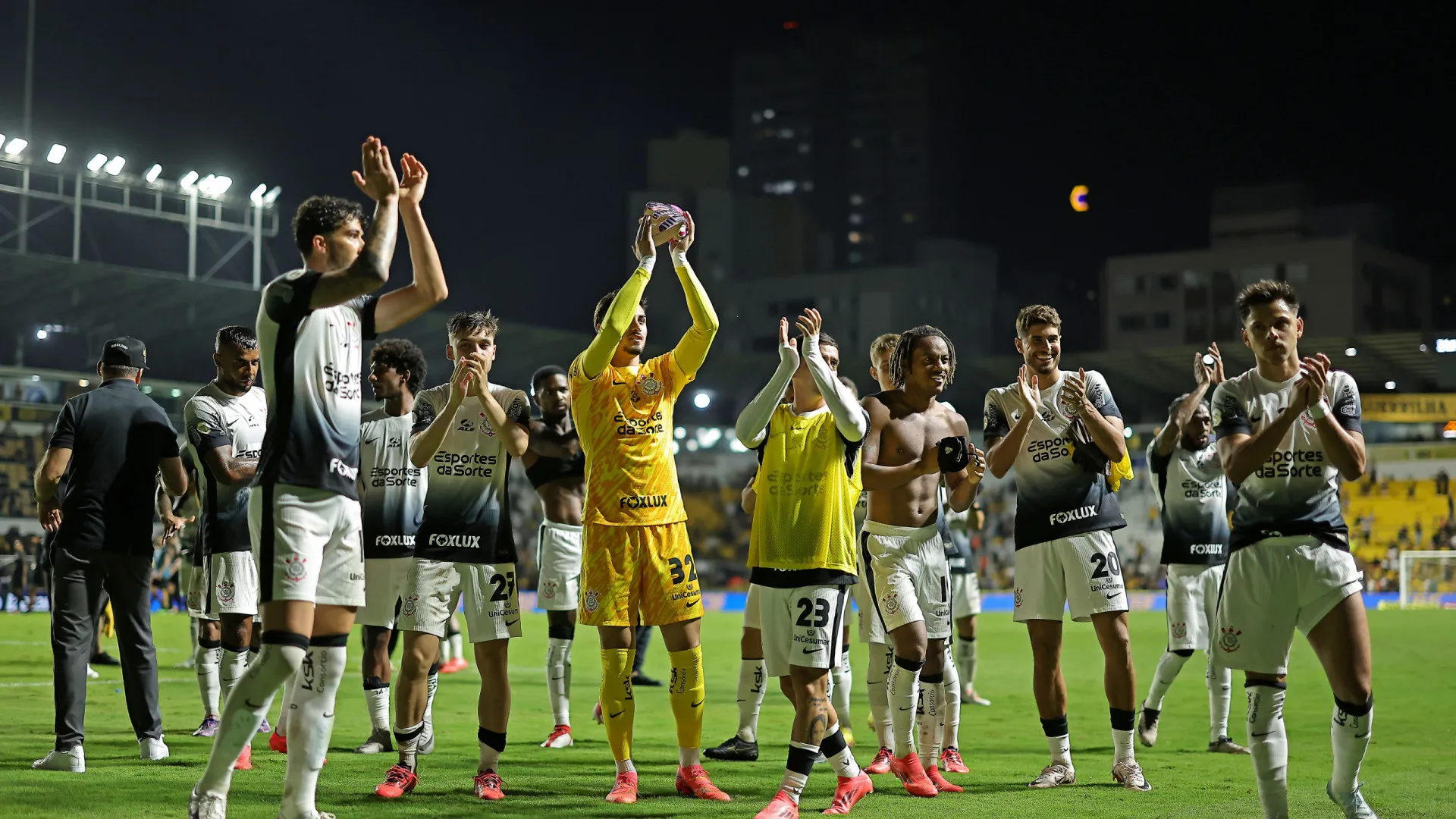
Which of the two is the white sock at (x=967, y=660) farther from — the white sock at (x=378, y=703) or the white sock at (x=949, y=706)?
the white sock at (x=378, y=703)

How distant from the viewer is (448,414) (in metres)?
6.95

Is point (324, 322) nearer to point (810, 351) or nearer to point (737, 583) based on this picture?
point (810, 351)

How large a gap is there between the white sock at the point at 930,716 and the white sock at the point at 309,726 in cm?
382

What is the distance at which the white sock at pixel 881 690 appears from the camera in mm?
8070

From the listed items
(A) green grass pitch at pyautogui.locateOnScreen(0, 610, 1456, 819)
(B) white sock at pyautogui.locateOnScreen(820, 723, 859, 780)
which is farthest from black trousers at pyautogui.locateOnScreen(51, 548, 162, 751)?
(B) white sock at pyautogui.locateOnScreen(820, 723, 859, 780)

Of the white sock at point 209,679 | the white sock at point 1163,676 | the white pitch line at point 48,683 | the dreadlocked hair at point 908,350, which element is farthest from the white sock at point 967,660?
the white pitch line at point 48,683

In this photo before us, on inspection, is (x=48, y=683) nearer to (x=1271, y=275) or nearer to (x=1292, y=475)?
(x=1292, y=475)

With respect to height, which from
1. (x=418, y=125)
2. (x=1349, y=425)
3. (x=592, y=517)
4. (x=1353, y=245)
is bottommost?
(x=592, y=517)

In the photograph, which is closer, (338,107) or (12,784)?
(12,784)

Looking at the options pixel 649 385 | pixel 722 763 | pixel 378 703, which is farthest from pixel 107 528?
pixel 722 763

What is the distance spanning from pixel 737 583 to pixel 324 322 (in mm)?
36999

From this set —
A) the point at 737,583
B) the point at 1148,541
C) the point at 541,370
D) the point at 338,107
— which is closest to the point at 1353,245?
the point at 1148,541

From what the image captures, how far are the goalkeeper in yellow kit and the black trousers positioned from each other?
112 inches

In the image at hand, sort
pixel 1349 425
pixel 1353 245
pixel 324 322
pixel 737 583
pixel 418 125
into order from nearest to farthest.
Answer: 1. pixel 324 322
2. pixel 1349 425
3. pixel 737 583
4. pixel 418 125
5. pixel 1353 245
